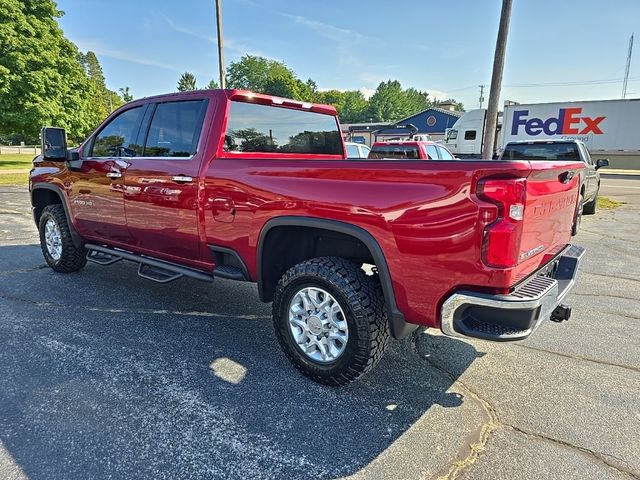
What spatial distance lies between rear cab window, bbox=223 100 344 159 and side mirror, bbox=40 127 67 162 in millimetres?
2413

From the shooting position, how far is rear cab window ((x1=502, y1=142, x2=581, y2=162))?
9.50 metres

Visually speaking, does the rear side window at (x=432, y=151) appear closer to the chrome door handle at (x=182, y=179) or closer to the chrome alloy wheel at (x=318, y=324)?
the chrome door handle at (x=182, y=179)

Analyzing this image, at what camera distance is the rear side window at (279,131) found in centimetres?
370

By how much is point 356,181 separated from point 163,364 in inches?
77.1

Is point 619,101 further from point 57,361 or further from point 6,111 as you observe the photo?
point 6,111

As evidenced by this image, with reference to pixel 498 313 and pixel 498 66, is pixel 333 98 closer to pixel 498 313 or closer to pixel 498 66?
pixel 498 66

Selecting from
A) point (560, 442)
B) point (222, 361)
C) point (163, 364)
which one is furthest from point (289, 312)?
point (560, 442)

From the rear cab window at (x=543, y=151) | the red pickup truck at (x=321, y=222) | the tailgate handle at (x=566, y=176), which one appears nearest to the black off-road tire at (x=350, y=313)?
the red pickup truck at (x=321, y=222)

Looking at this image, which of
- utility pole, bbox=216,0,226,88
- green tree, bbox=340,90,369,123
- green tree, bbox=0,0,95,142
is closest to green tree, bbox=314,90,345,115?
green tree, bbox=340,90,369,123

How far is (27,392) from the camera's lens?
278 centimetres

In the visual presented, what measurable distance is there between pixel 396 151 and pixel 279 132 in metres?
A: 7.59

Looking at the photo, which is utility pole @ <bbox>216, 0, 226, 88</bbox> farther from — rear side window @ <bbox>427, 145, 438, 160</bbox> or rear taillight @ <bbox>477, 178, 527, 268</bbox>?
rear taillight @ <bbox>477, 178, 527, 268</bbox>

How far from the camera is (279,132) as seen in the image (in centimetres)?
417

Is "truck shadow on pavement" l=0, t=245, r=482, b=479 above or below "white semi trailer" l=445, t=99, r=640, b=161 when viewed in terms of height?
below
